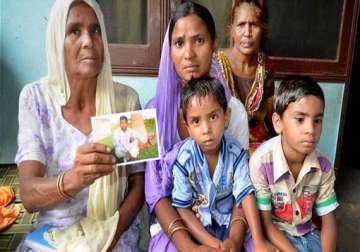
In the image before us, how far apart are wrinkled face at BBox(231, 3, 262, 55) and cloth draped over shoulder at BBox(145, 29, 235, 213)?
0.96 meters

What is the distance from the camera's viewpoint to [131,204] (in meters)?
1.59

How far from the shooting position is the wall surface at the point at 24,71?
3225 mm

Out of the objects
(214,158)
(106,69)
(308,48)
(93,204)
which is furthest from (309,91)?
(308,48)

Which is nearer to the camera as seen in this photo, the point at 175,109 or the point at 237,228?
the point at 237,228

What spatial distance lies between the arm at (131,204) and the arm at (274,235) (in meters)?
0.54

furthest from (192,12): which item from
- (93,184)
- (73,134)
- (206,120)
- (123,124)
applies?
(93,184)

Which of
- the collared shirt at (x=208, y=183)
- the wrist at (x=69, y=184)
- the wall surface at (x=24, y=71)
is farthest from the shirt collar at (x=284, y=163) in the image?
the wall surface at (x=24, y=71)

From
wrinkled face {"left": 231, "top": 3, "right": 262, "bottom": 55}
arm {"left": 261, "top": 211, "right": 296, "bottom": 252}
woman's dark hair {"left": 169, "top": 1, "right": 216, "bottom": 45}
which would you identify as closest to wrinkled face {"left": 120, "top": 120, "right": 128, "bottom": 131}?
woman's dark hair {"left": 169, "top": 1, "right": 216, "bottom": 45}

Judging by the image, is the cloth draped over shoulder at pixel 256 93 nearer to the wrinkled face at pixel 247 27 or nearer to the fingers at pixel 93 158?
the wrinkled face at pixel 247 27

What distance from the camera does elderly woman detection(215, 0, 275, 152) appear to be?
98.4 inches

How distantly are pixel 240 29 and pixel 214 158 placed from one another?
126 cm

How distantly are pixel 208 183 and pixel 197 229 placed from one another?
19 cm

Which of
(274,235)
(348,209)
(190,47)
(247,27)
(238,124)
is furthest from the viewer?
(348,209)

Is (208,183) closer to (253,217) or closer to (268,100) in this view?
(253,217)
